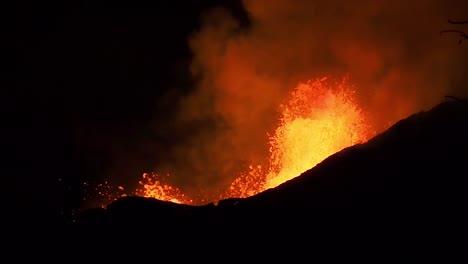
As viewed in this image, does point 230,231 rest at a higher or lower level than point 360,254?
higher

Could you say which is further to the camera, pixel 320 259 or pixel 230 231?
pixel 230 231

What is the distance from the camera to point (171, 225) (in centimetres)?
2120

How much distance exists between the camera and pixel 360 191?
21.6 metres

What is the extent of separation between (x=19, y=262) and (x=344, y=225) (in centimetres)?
1429

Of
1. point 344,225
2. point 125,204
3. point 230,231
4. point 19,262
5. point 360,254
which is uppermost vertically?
point 125,204

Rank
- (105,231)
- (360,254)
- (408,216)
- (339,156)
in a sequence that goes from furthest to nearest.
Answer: (339,156) < (105,231) < (408,216) < (360,254)

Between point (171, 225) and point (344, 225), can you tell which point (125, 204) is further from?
point (344, 225)

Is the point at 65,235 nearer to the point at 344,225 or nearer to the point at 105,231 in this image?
the point at 105,231

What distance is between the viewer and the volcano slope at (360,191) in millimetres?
20719

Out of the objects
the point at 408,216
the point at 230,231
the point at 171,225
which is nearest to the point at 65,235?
the point at 171,225

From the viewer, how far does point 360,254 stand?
1828 cm

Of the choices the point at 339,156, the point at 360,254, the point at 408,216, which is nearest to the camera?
the point at 360,254

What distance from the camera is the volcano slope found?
68.0ft

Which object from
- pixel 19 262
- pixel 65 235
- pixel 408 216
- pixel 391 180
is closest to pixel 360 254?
pixel 408 216
